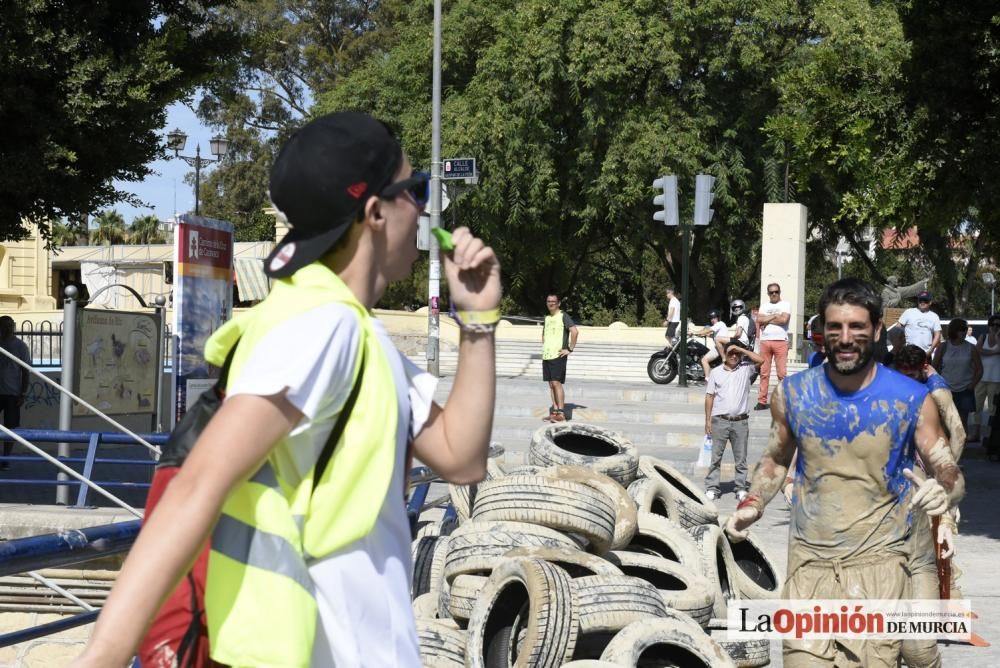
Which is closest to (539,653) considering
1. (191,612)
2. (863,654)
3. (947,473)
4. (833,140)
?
(863,654)

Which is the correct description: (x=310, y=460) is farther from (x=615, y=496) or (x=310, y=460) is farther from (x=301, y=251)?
(x=615, y=496)

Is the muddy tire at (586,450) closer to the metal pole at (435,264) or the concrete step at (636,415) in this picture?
the concrete step at (636,415)

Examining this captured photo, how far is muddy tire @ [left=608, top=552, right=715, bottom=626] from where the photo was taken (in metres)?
6.71

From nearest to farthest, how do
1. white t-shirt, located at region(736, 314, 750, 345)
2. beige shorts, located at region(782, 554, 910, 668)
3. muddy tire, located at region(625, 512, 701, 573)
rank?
beige shorts, located at region(782, 554, 910, 668) → muddy tire, located at region(625, 512, 701, 573) → white t-shirt, located at region(736, 314, 750, 345)

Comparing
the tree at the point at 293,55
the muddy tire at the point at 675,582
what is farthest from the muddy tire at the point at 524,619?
the tree at the point at 293,55

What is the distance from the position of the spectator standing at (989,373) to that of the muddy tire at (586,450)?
28.4 ft

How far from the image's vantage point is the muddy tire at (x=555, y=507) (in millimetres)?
7090

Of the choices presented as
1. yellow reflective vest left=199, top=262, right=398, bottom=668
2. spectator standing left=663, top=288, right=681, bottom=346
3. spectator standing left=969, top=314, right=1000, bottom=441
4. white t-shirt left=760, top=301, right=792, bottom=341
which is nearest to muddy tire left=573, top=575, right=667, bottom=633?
yellow reflective vest left=199, top=262, right=398, bottom=668

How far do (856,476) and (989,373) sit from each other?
14091 mm

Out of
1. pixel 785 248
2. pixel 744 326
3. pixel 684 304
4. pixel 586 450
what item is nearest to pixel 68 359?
pixel 586 450

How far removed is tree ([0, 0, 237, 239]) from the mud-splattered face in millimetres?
9522

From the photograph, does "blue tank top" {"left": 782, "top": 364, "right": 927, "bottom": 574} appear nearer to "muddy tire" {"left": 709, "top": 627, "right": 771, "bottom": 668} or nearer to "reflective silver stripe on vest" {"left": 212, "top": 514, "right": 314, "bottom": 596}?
"muddy tire" {"left": 709, "top": 627, "right": 771, "bottom": 668}

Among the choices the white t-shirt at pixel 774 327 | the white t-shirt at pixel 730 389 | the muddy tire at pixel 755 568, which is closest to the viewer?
the muddy tire at pixel 755 568

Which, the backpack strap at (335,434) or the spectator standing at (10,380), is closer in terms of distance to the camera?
the backpack strap at (335,434)
